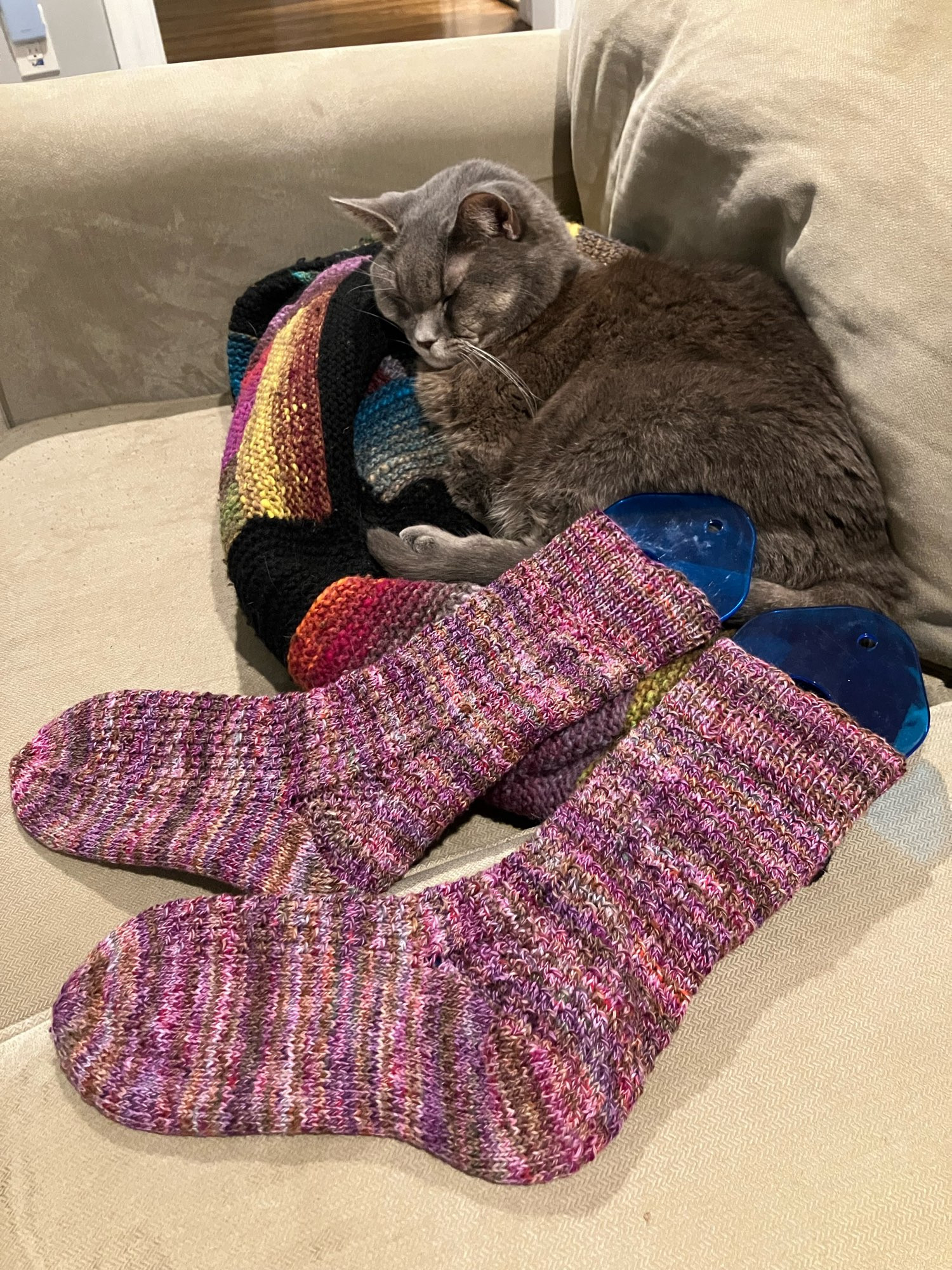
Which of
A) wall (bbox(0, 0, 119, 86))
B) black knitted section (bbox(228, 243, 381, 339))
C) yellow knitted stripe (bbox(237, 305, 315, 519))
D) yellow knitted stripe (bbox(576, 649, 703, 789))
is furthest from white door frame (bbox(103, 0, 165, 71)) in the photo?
yellow knitted stripe (bbox(576, 649, 703, 789))

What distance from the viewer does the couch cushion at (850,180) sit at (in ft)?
2.52

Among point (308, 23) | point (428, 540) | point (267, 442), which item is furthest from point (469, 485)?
point (308, 23)

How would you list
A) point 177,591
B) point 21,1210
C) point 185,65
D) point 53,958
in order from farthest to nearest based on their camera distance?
point 185,65, point 177,591, point 53,958, point 21,1210

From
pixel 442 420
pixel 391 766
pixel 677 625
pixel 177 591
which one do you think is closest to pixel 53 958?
pixel 391 766

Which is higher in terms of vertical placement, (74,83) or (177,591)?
(74,83)

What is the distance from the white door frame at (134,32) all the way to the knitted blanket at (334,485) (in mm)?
1445

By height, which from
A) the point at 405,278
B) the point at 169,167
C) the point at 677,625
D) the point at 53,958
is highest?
the point at 169,167

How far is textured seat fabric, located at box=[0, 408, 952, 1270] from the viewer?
507mm

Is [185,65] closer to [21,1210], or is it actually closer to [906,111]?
[906,111]

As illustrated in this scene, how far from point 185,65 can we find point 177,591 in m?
0.78

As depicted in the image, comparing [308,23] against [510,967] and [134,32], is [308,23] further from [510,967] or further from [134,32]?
[510,967]

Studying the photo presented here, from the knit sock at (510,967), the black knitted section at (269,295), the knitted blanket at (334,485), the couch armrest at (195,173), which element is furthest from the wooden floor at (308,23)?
the knit sock at (510,967)

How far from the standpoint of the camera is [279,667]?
0.93m

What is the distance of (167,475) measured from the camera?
1.15m
